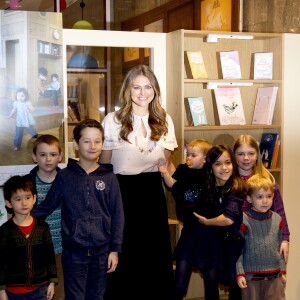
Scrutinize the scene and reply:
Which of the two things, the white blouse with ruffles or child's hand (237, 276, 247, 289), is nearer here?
child's hand (237, 276, 247, 289)

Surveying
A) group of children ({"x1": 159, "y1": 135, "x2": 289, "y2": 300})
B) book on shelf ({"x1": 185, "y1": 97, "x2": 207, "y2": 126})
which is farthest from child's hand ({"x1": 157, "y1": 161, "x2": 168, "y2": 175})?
book on shelf ({"x1": 185, "y1": 97, "x2": 207, "y2": 126})

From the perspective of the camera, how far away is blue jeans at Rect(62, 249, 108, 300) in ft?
11.2

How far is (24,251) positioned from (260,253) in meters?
1.26

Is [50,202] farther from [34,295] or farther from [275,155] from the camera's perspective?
[275,155]

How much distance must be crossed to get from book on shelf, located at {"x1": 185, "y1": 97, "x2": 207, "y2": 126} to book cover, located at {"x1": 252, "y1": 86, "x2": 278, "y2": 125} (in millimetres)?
457

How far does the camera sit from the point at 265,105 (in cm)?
493

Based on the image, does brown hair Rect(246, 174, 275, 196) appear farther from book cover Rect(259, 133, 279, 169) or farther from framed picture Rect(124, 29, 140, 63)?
framed picture Rect(124, 29, 140, 63)

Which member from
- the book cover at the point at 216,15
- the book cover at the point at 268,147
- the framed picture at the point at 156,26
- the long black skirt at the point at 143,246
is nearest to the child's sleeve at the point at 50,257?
A: the long black skirt at the point at 143,246

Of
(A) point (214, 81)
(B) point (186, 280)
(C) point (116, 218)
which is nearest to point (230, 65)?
(A) point (214, 81)

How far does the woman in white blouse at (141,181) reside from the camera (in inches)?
152

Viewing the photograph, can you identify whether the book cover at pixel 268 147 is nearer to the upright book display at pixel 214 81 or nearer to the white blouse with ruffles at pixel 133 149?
the upright book display at pixel 214 81

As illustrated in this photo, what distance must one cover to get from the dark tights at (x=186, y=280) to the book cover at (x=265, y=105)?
1483 millimetres

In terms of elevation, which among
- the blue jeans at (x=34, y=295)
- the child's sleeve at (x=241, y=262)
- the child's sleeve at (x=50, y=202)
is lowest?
the blue jeans at (x=34, y=295)

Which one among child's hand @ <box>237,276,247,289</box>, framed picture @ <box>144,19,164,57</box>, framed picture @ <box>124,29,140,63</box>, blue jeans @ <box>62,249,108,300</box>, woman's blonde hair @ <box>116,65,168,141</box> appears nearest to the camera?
blue jeans @ <box>62,249,108,300</box>
